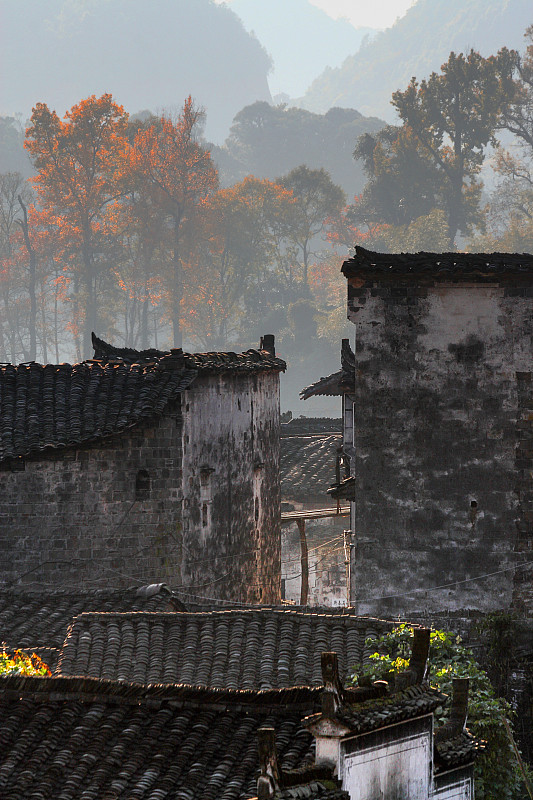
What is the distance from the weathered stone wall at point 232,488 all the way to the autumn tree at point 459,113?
133 feet

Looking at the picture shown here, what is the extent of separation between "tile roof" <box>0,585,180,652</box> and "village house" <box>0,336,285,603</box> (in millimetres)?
1643

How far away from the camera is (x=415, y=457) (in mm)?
19312

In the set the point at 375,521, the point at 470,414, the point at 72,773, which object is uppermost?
the point at 470,414

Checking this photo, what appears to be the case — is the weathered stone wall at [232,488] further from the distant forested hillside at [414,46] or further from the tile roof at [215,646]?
the distant forested hillside at [414,46]

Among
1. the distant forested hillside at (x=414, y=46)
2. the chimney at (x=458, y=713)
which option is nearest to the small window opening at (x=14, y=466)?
the chimney at (x=458, y=713)

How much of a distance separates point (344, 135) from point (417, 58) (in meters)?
75.0

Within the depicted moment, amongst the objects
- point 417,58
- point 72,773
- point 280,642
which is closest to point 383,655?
point 280,642

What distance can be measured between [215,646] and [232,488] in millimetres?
8872

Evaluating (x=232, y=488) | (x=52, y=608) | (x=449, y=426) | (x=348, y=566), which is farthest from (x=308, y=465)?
(x=52, y=608)

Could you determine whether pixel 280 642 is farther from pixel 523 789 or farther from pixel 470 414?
pixel 470 414

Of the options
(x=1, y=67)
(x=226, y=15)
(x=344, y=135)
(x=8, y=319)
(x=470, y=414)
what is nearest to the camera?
(x=470, y=414)

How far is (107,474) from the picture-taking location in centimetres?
2152

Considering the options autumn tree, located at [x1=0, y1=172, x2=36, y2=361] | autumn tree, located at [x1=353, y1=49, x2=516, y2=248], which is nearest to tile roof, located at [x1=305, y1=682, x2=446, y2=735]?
autumn tree, located at [x1=353, y1=49, x2=516, y2=248]

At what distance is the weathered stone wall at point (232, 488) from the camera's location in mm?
22328
